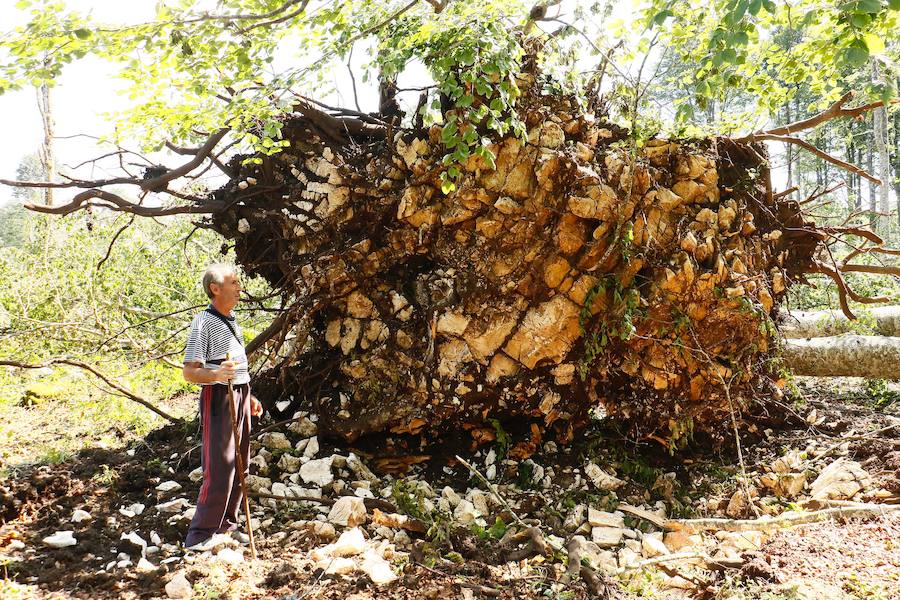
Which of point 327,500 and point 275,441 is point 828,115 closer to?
point 327,500

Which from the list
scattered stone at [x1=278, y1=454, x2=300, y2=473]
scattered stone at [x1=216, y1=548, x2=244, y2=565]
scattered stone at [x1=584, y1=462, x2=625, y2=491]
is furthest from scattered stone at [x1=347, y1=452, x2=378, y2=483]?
scattered stone at [x1=584, y1=462, x2=625, y2=491]

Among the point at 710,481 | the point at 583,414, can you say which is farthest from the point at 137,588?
the point at 710,481

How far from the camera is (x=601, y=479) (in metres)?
3.68

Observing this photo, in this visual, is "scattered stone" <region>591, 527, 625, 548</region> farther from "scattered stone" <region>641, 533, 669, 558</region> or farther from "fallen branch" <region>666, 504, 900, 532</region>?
"fallen branch" <region>666, 504, 900, 532</region>

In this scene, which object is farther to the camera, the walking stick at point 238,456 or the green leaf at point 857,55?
the walking stick at point 238,456

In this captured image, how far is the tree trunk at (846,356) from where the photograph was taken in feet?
15.2

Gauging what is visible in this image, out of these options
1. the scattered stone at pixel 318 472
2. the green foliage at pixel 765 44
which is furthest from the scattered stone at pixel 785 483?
the scattered stone at pixel 318 472

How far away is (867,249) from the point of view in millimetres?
4480

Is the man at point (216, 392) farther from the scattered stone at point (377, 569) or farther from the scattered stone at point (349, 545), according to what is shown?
the scattered stone at point (377, 569)

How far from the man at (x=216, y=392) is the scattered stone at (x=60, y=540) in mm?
636

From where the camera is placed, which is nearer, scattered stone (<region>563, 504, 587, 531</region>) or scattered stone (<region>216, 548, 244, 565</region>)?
scattered stone (<region>216, 548, 244, 565</region>)

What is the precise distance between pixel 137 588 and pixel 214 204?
Answer: 283 centimetres

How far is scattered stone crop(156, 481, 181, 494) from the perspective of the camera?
3.34 metres

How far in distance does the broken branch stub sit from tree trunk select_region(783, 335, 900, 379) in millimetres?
1151
